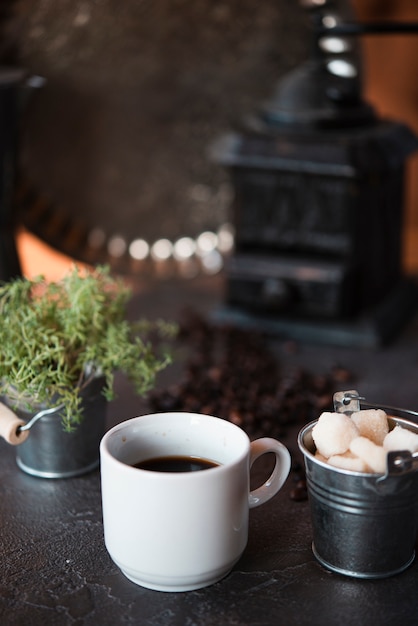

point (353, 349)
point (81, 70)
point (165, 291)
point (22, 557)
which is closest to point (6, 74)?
point (81, 70)

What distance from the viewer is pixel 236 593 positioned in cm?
80

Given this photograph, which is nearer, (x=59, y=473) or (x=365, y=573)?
(x=365, y=573)

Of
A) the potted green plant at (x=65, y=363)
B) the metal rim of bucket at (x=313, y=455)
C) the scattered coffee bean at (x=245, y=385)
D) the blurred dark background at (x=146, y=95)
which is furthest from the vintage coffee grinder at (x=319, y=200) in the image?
the metal rim of bucket at (x=313, y=455)

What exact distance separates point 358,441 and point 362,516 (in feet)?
0.22

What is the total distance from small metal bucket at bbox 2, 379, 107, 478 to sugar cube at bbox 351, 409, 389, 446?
309 mm

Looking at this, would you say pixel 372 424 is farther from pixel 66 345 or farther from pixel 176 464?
pixel 66 345

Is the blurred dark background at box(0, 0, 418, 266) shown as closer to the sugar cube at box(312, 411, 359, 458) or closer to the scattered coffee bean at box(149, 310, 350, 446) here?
the scattered coffee bean at box(149, 310, 350, 446)

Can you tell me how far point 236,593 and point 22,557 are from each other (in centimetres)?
22

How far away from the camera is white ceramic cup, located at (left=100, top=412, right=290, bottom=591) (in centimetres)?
74

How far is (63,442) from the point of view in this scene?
98cm

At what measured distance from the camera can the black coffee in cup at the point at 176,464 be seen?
83 cm

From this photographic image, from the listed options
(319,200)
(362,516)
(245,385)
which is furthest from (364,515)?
(319,200)

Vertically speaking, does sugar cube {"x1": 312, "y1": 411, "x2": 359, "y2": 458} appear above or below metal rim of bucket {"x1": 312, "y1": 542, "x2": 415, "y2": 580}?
above

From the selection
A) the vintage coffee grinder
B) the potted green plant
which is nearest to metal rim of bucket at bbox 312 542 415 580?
the potted green plant
